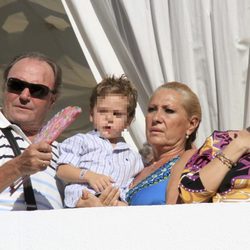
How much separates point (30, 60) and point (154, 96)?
0.38 meters

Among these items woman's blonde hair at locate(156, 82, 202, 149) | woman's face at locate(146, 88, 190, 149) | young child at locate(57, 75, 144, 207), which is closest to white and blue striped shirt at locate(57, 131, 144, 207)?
young child at locate(57, 75, 144, 207)

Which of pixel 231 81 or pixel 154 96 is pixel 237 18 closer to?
pixel 231 81

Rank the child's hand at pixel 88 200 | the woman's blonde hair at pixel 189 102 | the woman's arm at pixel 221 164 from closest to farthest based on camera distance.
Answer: the woman's arm at pixel 221 164 < the child's hand at pixel 88 200 < the woman's blonde hair at pixel 189 102

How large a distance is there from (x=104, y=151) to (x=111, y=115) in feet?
0.33

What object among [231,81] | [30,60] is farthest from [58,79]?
[231,81]

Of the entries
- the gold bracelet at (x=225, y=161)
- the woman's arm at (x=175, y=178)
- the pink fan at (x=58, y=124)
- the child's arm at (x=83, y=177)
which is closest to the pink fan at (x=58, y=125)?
the pink fan at (x=58, y=124)

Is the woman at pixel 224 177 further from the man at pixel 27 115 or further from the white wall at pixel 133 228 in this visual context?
the man at pixel 27 115

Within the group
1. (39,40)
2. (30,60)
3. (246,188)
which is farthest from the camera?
(39,40)

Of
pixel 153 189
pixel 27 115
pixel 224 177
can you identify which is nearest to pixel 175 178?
pixel 153 189

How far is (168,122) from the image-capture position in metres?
2.12

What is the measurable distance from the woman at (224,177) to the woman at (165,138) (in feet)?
0.59

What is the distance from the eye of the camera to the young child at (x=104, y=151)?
6.98ft

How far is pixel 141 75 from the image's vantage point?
2.58 metres

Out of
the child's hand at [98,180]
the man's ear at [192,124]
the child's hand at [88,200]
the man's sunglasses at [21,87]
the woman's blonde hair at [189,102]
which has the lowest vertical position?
the child's hand at [88,200]
